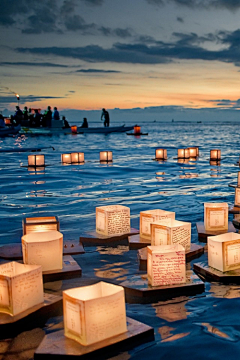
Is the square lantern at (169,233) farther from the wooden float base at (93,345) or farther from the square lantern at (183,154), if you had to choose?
the square lantern at (183,154)

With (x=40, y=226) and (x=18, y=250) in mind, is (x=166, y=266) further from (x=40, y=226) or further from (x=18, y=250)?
(x=18, y=250)

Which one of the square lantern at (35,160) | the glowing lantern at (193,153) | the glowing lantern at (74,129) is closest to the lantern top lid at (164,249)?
the square lantern at (35,160)

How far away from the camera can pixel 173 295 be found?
3.45 m

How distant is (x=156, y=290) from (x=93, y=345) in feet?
3.18

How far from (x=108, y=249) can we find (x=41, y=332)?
1.95m

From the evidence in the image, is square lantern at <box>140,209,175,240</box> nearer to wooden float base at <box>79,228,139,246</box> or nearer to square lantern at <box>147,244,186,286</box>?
wooden float base at <box>79,228,139,246</box>

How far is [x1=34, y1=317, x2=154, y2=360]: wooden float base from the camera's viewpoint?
252cm

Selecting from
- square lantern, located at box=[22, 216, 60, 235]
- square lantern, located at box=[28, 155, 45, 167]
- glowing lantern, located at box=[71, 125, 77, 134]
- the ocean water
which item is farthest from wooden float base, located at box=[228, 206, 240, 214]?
glowing lantern, located at box=[71, 125, 77, 134]

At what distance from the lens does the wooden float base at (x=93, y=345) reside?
2516mm

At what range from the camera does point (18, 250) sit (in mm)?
4566

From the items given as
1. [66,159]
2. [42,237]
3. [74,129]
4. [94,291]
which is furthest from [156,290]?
[74,129]

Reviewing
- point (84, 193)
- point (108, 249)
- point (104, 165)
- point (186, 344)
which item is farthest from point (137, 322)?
point (104, 165)

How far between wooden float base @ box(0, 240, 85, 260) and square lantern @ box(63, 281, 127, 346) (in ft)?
6.10

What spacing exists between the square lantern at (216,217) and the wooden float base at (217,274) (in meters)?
1.31
